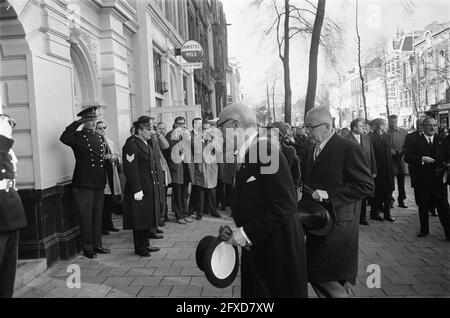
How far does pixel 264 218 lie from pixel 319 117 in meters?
1.31

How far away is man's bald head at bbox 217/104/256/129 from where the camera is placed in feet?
9.52

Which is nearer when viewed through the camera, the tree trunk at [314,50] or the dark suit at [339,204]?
the dark suit at [339,204]

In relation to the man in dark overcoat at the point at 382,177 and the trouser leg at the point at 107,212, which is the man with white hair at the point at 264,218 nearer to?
the trouser leg at the point at 107,212

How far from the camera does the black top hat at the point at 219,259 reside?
8.95 feet

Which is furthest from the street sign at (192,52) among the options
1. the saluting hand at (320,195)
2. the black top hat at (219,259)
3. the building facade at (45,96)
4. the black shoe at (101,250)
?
the black top hat at (219,259)

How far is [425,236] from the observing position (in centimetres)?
671

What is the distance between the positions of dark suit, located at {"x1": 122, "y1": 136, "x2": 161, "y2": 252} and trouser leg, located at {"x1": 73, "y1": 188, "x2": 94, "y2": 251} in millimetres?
474

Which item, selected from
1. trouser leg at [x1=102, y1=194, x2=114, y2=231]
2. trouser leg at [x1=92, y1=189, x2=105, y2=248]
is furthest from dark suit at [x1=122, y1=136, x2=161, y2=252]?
trouser leg at [x1=102, y1=194, x2=114, y2=231]

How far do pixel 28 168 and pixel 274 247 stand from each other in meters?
3.85

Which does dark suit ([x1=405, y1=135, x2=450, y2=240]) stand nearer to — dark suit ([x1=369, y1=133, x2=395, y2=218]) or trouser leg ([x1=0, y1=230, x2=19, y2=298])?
dark suit ([x1=369, y1=133, x2=395, y2=218])

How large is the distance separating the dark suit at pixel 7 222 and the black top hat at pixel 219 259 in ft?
5.56

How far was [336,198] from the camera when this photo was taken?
11.3 feet

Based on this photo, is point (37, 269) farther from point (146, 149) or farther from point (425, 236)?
point (425, 236)
